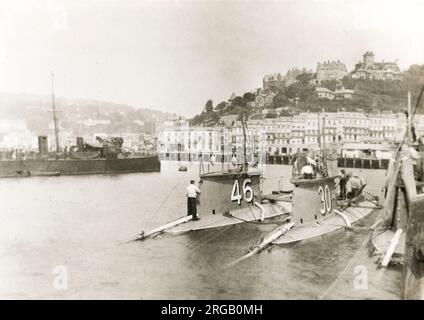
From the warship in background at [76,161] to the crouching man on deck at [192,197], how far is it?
3627 centimetres

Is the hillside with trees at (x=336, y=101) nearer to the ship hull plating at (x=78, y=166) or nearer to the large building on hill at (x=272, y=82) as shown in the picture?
the large building on hill at (x=272, y=82)

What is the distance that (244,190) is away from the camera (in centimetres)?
1964

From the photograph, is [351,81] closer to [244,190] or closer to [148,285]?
[244,190]

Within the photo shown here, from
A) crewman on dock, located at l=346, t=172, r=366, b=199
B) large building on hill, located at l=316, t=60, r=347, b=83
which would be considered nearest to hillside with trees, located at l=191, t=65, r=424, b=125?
large building on hill, located at l=316, t=60, r=347, b=83

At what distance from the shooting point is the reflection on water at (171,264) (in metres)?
11.1

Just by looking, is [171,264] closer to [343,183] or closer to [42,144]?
[343,183]

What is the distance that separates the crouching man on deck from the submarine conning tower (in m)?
0.34

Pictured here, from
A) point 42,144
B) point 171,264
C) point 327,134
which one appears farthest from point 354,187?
point 327,134

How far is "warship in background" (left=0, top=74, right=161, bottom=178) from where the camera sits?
5197 centimetres

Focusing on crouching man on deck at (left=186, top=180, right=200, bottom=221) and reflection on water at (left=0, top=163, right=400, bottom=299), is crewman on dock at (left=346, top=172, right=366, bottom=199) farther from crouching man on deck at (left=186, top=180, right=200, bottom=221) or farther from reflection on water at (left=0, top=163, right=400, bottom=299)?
crouching man on deck at (left=186, top=180, right=200, bottom=221)

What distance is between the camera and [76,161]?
55781 millimetres
